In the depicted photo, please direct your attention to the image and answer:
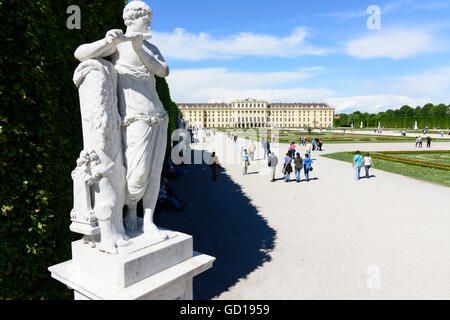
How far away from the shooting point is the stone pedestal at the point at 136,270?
2.18m

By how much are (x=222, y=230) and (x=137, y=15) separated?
15.4 feet

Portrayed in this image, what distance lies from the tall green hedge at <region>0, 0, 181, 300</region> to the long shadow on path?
6.35 ft

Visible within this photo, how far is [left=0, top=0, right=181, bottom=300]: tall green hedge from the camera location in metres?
2.71

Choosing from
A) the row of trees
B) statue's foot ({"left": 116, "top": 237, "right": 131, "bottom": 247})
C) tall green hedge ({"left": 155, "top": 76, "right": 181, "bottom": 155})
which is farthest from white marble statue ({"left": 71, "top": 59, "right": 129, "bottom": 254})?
the row of trees

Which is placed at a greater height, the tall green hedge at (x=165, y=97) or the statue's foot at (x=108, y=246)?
the tall green hedge at (x=165, y=97)

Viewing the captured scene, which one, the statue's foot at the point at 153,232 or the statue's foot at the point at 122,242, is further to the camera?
the statue's foot at the point at 153,232

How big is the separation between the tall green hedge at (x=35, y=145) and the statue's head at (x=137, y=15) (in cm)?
124

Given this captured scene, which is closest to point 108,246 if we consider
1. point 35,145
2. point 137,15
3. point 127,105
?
point 127,105

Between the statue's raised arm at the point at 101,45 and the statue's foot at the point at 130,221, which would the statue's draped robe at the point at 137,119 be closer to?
the statue's raised arm at the point at 101,45

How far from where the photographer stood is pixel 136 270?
226cm

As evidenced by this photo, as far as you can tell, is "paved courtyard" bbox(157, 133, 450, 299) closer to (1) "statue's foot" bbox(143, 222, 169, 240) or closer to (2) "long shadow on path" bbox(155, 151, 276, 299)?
(2) "long shadow on path" bbox(155, 151, 276, 299)

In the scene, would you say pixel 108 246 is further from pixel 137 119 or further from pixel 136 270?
pixel 137 119

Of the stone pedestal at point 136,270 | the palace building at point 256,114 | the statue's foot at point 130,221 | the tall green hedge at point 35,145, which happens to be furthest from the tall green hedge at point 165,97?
the palace building at point 256,114
